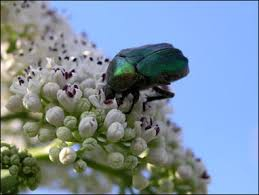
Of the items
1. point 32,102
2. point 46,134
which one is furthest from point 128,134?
point 32,102

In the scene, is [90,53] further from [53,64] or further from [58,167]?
[58,167]

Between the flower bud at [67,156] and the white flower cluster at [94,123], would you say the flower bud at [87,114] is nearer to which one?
the white flower cluster at [94,123]

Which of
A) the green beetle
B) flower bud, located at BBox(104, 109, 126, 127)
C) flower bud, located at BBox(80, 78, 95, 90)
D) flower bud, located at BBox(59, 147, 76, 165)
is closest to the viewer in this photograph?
flower bud, located at BBox(59, 147, 76, 165)

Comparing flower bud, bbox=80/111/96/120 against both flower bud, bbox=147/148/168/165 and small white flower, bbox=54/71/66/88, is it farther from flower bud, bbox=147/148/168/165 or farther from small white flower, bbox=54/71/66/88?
flower bud, bbox=147/148/168/165

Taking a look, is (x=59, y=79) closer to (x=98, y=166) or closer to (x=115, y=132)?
(x=115, y=132)

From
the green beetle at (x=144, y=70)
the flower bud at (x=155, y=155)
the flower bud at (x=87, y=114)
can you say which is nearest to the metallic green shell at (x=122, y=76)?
the green beetle at (x=144, y=70)

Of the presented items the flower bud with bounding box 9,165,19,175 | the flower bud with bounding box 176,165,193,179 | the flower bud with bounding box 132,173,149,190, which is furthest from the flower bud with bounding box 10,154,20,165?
the flower bud with bounding box 176,165,193,179

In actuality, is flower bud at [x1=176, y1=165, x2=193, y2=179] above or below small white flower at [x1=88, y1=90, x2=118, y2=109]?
below

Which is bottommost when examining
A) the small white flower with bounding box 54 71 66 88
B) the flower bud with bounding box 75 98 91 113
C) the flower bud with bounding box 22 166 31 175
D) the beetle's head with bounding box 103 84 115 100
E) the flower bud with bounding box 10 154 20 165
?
the flower bud with bounding box 22 166 31 175

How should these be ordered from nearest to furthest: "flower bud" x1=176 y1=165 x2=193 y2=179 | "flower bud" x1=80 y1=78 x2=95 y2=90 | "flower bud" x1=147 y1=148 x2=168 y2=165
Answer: "flower bud" x1=80 y1=78 x2=95 y2=90 → "flower bud" x1=147 y1=148 x2=168 y2=165 → "flower bud" x1=176 y1=165 x2=193 y2=179
